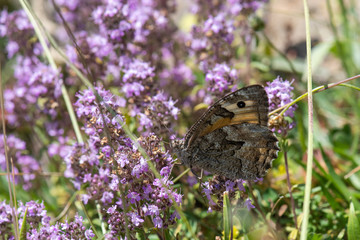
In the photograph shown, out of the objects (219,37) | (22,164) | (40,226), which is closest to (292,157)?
(219,37)

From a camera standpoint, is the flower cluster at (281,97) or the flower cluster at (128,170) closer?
the flower cluster at (128,170)

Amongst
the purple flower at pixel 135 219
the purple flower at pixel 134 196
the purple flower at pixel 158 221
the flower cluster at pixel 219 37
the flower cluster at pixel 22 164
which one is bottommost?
the purple flower at pixel 158 221

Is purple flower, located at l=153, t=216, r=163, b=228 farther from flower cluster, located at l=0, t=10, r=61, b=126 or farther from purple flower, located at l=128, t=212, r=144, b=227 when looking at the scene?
flower cluster, located at l=0, t=10, r=61, b=126

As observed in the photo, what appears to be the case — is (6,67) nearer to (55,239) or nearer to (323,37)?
(55,239)

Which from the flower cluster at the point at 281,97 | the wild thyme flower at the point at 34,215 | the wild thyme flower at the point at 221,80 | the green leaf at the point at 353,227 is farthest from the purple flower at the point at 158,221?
the wild thyme flower at the point at 221,80

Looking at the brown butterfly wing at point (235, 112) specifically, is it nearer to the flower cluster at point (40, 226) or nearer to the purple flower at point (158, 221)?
the purple flower at point (158, 221)

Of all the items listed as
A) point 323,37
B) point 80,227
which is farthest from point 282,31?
point 80,227

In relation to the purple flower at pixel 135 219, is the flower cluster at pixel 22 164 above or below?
above
